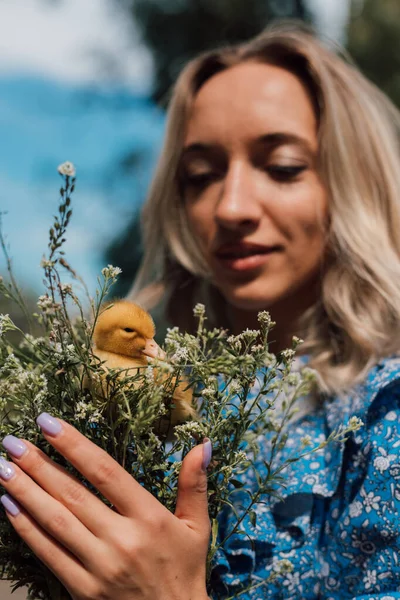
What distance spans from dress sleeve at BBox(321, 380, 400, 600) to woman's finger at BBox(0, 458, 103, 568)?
1.87 feet

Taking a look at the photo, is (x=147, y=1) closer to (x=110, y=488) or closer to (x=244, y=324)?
(x=244, y=324)

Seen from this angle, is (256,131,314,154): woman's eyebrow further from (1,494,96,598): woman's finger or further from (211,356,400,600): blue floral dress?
(1,494,96,598): woman's finger

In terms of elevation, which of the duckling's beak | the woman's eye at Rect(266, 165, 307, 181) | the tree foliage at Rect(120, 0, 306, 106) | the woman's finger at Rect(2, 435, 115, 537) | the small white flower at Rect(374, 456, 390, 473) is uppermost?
the tree foliage at Rect(120, 0, 306, 106)

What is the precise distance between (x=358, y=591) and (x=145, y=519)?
0.57 m

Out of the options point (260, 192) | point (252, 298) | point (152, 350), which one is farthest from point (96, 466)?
point (260, 192)

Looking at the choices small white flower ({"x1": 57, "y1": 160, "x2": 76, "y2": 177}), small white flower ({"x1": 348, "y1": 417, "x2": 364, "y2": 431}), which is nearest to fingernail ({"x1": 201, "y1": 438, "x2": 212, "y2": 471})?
small white flower ({"x1": 348, "y1": 417, "x2": 364, "y2": 431})

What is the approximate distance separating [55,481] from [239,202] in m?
0.89

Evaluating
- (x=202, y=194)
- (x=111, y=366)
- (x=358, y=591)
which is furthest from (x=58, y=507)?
(x=202, y=194)

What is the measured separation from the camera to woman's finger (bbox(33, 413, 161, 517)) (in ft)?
3.26

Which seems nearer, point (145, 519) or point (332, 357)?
point (145, 519)

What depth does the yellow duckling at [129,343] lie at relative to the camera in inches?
42.1

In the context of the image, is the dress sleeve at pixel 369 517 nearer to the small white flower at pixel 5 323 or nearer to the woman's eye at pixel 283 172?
the woman's eye at pixel 283 172

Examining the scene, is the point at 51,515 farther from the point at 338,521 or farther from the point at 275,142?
the point at 275,142

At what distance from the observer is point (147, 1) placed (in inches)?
Result: 339
